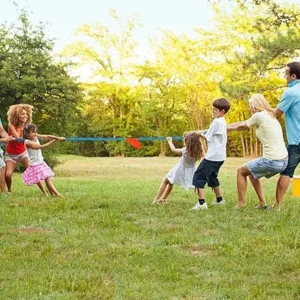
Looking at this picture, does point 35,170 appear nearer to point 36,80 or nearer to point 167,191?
point 167,191

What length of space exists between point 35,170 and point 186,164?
2.40 metres

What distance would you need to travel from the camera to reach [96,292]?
3.61m

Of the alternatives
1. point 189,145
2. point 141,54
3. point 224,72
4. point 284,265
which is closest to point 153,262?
point 284,265

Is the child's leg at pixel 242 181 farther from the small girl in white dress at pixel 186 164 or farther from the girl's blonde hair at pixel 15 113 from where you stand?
the girl's blonde hair at pixel 15 113

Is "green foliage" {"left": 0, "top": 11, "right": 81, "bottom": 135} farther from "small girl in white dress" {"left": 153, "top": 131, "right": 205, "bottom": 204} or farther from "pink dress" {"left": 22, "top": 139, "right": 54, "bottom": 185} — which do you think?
"small girl in white dress" {"left": 153, "top": 131, "right": 205, "bottom": 204}

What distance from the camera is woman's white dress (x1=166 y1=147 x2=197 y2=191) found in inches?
302

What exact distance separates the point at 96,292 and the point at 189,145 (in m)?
4.12

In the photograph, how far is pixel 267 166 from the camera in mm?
6766

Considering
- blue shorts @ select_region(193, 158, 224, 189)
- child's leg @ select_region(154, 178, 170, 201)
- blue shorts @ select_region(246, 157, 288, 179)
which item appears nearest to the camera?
blue shorts @ select_region(246, 157, 288, 179)

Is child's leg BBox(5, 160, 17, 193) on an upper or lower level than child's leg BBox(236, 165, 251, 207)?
upper

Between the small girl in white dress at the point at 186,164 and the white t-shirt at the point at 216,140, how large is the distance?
10.5 inches

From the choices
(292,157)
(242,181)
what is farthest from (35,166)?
(292,157)

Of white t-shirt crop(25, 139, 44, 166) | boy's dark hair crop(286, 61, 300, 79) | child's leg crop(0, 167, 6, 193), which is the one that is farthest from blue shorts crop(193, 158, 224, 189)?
child's leg crop(0, 167, 6, 193)

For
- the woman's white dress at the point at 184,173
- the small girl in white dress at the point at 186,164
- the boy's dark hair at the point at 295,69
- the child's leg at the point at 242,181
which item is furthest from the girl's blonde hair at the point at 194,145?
the boy's dark hair at the point at 295,69
